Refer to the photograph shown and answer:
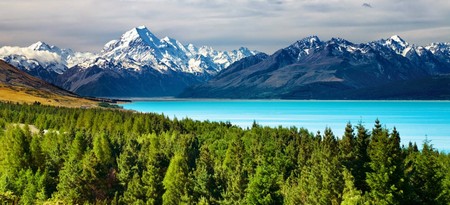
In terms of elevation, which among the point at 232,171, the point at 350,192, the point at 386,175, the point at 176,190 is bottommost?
the point at 176,190

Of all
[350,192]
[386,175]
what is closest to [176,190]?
[350,192]

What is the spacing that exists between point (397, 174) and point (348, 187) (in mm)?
7501

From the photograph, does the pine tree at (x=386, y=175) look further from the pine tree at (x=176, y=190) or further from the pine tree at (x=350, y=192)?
the pine tree at (x=176, y=190)

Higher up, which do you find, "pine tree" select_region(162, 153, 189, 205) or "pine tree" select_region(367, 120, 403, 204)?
"pine tree" select_region(367, 120, 403, 204)

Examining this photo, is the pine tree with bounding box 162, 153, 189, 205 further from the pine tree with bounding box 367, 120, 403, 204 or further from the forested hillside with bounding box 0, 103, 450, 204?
the pine tree with bounding box 367, 120, 403, 204

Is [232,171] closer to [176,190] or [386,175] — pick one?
[176,190]

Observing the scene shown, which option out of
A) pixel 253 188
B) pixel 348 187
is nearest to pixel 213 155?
pixel 253 188

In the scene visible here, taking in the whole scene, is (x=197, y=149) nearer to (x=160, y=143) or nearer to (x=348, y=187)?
(x=160, y=143)

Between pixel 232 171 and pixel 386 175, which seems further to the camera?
pixel 232 171

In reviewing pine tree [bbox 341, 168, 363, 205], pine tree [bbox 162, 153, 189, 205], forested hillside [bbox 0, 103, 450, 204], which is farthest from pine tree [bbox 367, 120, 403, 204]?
pine tree [bbox 162, 153, 189, 205]

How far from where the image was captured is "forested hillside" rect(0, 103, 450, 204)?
2557 inches

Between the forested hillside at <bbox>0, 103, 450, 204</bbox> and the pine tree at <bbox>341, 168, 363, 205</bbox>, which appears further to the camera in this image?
the forested hillside at <bbox>0, 103, 450, 204</bbox>

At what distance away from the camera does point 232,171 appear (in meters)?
112

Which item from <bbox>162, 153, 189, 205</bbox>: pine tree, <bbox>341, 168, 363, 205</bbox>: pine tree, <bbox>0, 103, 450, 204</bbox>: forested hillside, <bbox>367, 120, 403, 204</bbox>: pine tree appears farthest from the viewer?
<bbox>162, 153, 189, 205</bbox>: pine tree
